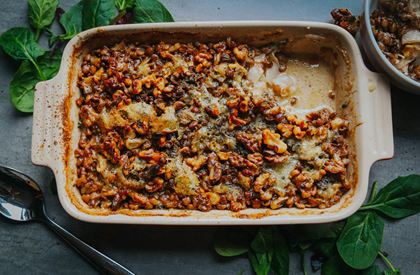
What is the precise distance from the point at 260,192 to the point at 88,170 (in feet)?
2.41

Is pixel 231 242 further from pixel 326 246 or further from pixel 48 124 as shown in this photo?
pixel 48 124

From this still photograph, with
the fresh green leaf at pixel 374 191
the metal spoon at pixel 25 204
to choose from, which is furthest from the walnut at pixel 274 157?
the metal spoon at pixel 25 204

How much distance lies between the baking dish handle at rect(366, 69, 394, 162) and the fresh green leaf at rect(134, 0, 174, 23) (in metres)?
0.94

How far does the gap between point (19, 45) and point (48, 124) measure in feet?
1.66

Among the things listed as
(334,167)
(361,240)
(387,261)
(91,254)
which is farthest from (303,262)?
(91,254)

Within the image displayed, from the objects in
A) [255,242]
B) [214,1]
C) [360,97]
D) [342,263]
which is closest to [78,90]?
[214,1]

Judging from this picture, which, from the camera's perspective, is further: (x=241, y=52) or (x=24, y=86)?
(x=24, y=86)

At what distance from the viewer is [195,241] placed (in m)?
2.38

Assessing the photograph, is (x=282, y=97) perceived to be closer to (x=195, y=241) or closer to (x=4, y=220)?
(x=195, y=241)

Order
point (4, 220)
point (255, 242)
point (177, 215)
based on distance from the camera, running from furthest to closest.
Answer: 1. point (4, 220)
2. point (255, 242)
3. point (177, 215)

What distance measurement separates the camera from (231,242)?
233 cm

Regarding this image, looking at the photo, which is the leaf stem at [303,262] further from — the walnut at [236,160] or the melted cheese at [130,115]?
the melted cheese at [130,115]

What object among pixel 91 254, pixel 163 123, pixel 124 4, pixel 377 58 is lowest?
pixel 91 254

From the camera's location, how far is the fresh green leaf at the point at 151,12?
7.70ft
